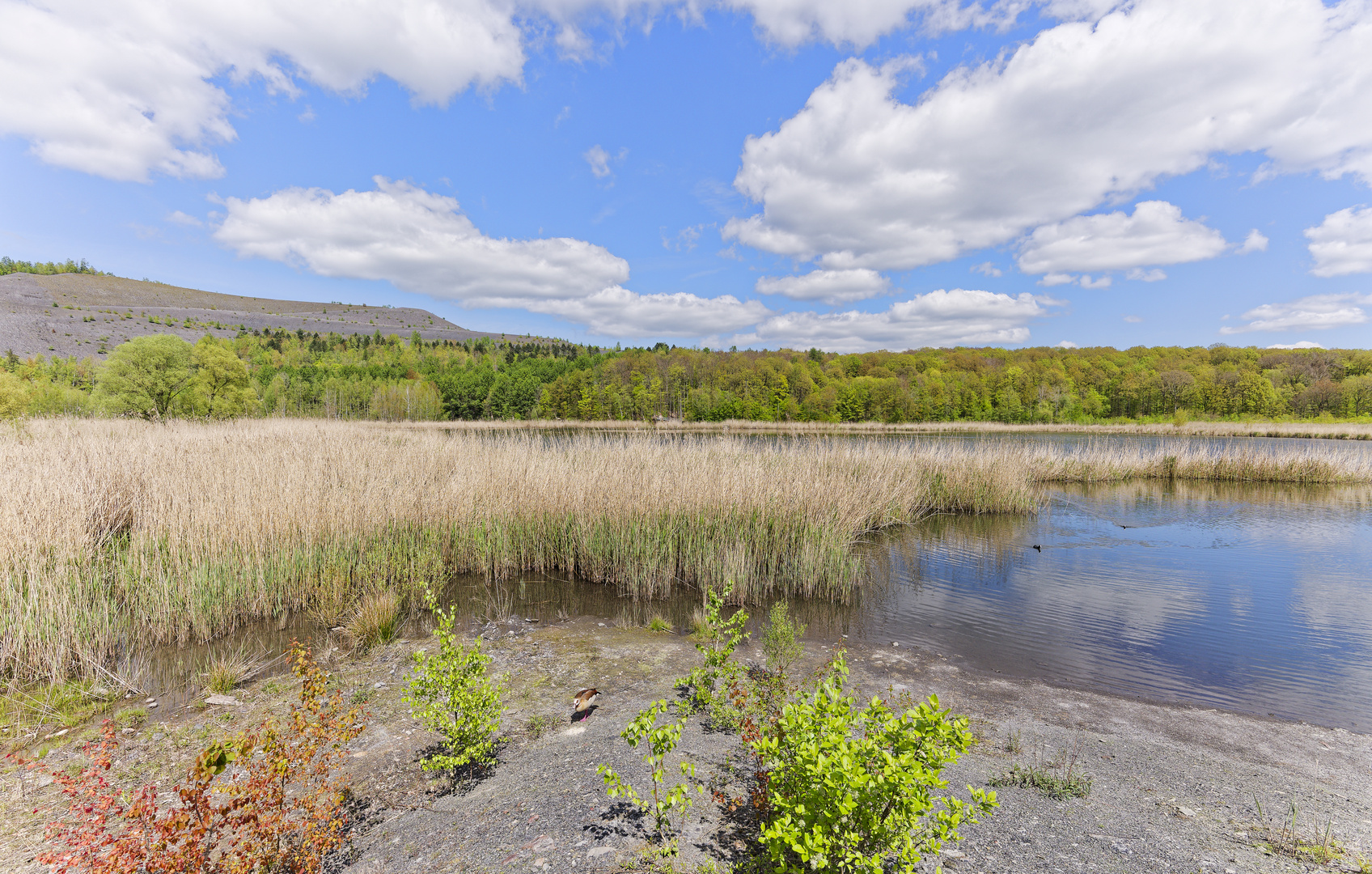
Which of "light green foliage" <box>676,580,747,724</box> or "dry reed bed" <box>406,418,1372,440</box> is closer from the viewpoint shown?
"light green foliage" <box>676,580,747,724</box>

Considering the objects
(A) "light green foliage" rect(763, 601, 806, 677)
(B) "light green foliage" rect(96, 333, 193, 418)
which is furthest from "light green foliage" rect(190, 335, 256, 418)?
(A) "light green foliage" rect(763, 601, 806, 677)

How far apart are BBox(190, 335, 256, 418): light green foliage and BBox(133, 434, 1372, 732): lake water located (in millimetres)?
31248

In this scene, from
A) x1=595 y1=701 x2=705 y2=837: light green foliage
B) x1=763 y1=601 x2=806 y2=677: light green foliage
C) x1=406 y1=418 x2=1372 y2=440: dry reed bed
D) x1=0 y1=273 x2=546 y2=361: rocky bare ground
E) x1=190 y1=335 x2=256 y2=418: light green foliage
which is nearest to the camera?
x1=595 y1=701 x2=705 y2=837: light green foliage

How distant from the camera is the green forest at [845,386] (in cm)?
6469

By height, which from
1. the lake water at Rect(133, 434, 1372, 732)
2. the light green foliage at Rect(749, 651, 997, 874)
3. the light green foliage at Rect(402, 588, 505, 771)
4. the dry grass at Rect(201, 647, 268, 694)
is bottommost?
the lake water at Rect(133, 434, 1372, 732)

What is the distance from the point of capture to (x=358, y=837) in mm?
2803

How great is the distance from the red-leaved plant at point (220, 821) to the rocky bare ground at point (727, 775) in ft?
0.88

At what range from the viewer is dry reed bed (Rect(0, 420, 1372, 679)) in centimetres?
587

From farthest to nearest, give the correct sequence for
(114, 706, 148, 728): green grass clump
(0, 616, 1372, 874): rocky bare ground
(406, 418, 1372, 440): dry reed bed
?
1. (406, 418, 1372, 440): dry reed bed
2. (114, 706, 148, 728): green grass clump
3. (0, 616, 1372, 874): rocky bare ground

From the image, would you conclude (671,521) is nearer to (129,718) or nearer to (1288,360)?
(129,718)

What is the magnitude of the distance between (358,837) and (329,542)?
627 centimetres

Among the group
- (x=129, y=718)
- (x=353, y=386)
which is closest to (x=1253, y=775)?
(x=129, y=718)

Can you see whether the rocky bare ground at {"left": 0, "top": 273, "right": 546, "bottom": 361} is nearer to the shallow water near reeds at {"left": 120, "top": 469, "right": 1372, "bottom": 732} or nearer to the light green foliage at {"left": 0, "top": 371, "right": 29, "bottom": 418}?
the light green foliage at {"left": 0, "top": 371, "right": 29, "bottom": 418}

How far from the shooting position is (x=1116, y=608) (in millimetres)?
8219
